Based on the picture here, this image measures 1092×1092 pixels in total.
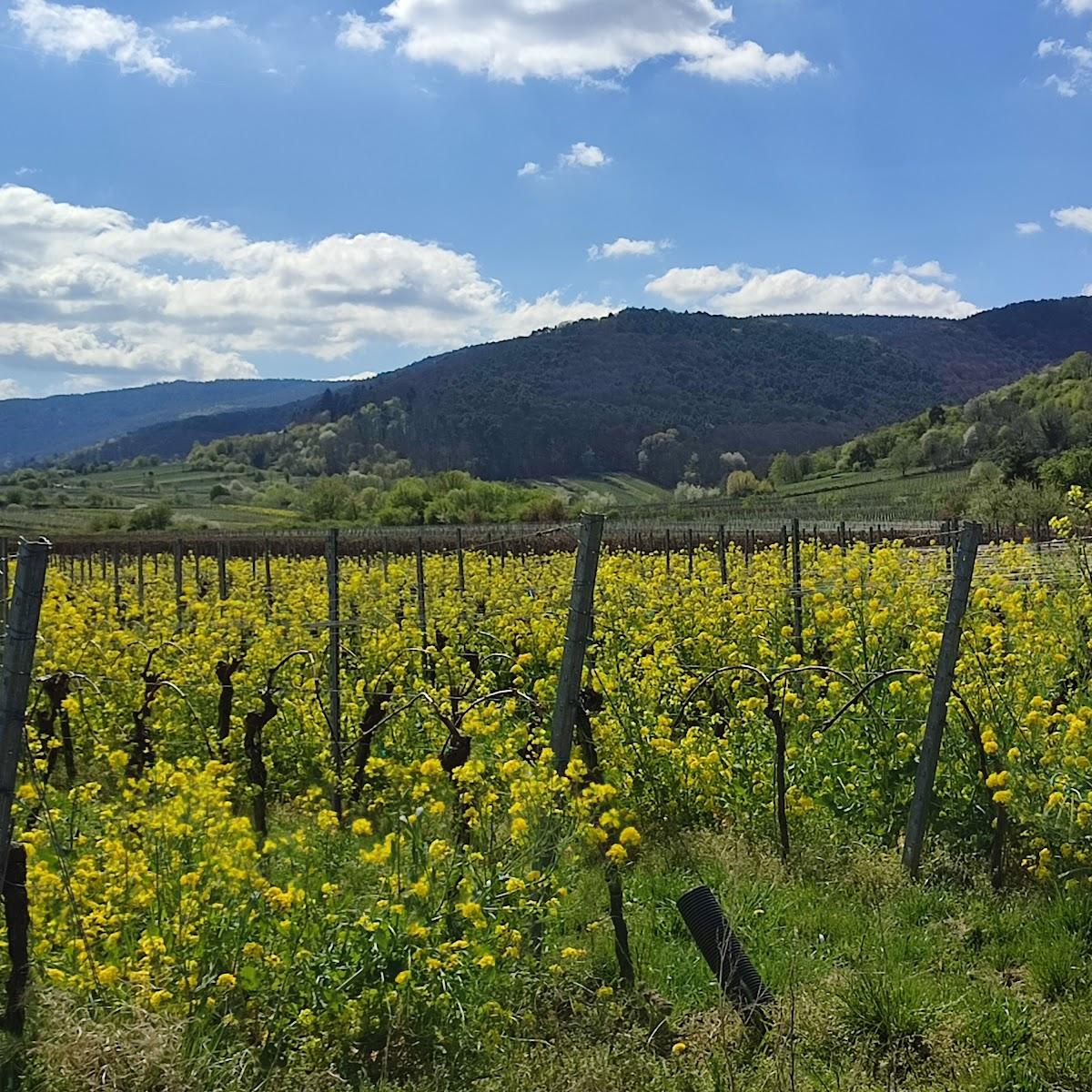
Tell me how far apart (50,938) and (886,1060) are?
10.0ft

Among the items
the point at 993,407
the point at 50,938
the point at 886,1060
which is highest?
the point at 993,407

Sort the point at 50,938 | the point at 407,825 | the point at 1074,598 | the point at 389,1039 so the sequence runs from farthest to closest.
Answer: the point at 1074,598
the point at 407,825
the point at 50,938
the point at 389,1039

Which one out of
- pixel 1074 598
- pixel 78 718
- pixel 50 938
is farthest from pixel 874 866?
pixel 78 718

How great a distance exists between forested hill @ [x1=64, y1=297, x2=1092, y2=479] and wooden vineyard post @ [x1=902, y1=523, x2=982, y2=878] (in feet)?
445

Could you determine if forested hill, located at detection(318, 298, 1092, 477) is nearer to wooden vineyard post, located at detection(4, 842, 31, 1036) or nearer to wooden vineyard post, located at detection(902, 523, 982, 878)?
wooden vineyard post, located at detection(902, 523, 982, 878)

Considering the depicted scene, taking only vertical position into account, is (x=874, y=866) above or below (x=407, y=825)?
below

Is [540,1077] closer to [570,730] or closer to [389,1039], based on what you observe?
[389,1039]

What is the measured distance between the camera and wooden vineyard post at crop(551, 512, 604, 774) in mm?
4906

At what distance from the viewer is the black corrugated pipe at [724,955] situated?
4.15 m

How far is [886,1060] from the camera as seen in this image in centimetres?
386

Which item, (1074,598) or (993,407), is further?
(993,407)

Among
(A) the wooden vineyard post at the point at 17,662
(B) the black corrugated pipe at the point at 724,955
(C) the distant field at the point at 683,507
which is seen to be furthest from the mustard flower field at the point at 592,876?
(C) the distant field at the point at 683,507

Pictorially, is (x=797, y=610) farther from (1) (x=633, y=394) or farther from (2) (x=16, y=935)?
(1) (x=633, y=394)

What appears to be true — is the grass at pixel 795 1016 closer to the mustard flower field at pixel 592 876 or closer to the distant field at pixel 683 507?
the mustard flower field at pixel 592 876
